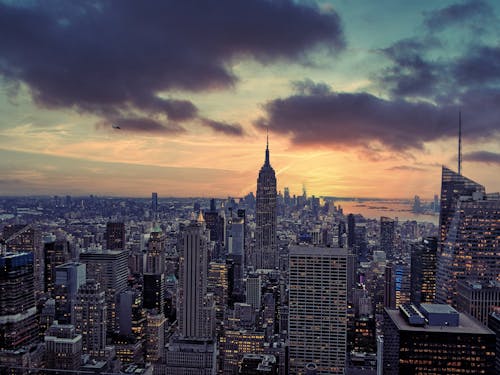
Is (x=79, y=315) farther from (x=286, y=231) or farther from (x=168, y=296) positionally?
(x=286, y=231)

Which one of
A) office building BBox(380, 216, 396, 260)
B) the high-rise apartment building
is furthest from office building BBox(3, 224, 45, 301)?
office building BBox(380, 216, 396, 260)

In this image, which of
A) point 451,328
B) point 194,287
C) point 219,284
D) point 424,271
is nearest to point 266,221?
point 219,284

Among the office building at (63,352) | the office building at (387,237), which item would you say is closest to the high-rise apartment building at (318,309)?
the office building at (387,237)

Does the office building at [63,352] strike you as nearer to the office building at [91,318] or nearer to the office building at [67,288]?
the office building at [91,318]

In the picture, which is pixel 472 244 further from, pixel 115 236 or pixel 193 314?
pixel 115 236

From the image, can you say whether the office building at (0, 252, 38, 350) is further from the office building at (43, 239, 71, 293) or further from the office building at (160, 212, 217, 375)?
the office building at (160, 212, 217, 375)
